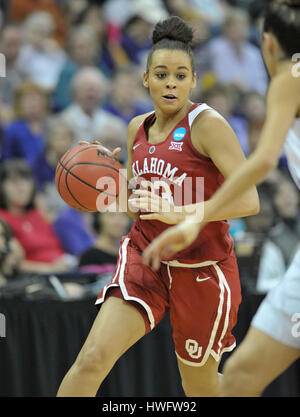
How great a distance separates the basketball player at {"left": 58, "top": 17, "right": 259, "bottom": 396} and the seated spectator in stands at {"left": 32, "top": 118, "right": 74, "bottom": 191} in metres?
3.55

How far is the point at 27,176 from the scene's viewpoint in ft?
22.2

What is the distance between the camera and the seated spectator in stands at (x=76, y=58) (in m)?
9.20

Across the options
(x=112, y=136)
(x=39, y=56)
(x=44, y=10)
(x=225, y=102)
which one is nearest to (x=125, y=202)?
(x=112, y=136)

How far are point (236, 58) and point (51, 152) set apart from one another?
4229 mm

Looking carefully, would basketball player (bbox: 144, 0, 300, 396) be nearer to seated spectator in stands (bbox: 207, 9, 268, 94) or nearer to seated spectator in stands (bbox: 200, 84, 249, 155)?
seated spectator in stands (bbox: 200, 84, 249, 155)

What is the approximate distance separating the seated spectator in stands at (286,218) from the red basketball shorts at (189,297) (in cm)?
308

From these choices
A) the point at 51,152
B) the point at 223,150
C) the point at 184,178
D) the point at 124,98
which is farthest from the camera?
the point at 124,98

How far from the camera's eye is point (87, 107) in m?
8.77

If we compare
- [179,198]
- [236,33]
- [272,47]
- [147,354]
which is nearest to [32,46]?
[236,33]

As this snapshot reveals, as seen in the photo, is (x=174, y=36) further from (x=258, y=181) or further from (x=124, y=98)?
(x=124, y=98)

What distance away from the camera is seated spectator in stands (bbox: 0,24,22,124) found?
8773 mm

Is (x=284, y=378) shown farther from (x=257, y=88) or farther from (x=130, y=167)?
(x=257, y=88)

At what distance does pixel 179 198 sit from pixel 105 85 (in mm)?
5834

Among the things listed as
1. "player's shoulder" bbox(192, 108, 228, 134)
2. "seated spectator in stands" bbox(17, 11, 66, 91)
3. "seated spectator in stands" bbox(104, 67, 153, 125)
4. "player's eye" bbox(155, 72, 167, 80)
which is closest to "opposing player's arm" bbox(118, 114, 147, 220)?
"player's eye" bbox(155, 72, 167, 80)
